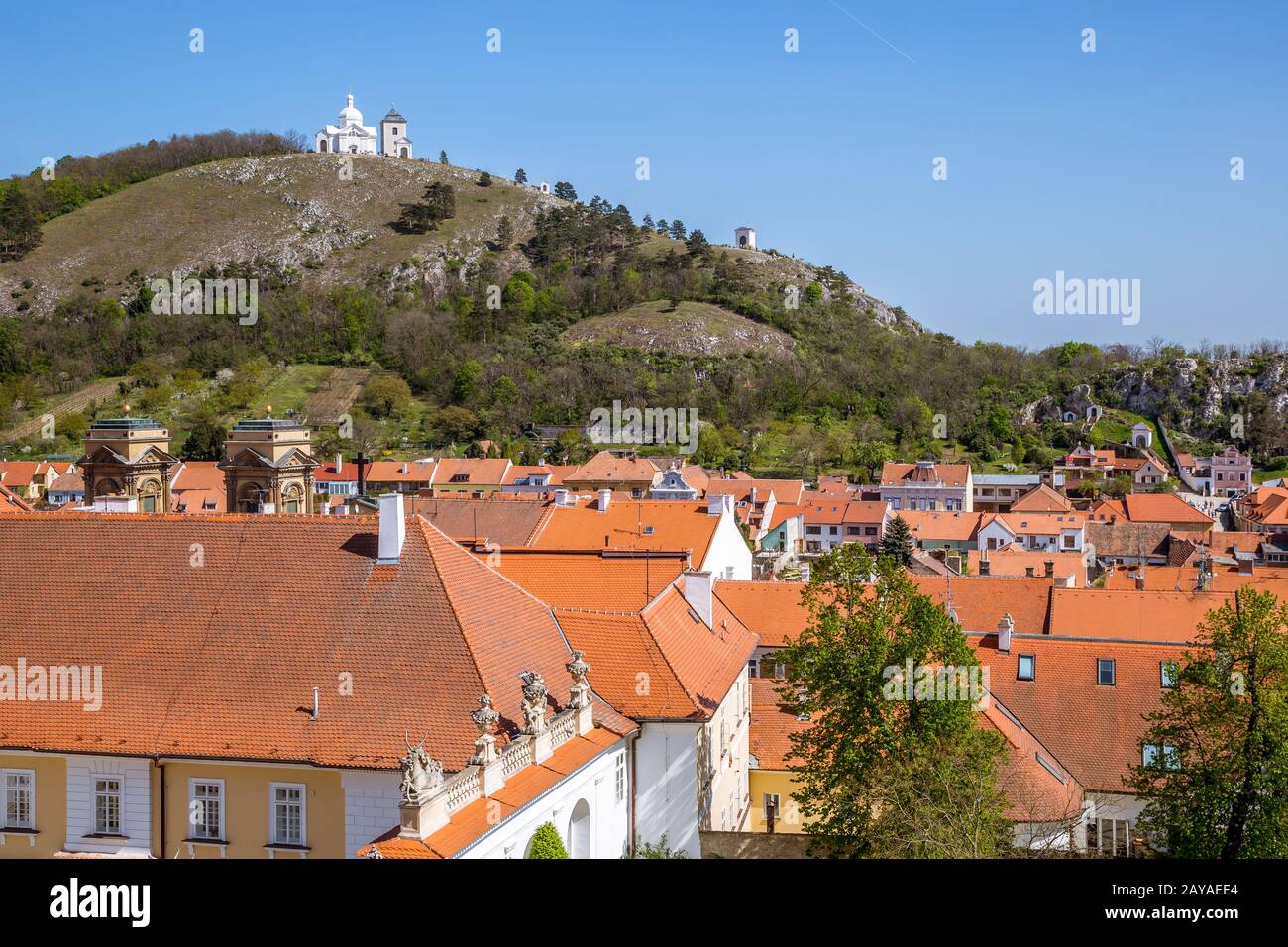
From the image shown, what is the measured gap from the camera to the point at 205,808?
14492 millimetres

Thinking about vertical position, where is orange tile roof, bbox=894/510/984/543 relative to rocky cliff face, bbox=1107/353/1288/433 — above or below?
below

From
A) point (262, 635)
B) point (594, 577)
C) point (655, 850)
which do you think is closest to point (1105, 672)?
point (594, 577)

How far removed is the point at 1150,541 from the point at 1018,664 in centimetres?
4931

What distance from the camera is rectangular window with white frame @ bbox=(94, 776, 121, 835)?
1463cm

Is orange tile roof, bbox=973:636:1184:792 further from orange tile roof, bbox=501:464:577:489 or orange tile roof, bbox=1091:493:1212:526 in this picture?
orange tile roof, bbox=501:464:577:489

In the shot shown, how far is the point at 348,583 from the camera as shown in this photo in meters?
16.0

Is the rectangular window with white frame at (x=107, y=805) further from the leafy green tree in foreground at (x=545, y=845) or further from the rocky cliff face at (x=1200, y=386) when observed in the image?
the rocky cliff face at (x=1200, y=386)

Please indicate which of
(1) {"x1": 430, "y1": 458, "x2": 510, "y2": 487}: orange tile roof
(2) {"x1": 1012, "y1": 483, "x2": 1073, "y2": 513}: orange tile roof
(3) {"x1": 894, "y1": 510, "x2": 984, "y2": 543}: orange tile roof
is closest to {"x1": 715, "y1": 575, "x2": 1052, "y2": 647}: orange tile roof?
(3) {"x1": 894, "y1": 510, "x2": 984, "y2": 543}: orange tile roof

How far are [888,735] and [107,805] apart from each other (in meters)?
10.4

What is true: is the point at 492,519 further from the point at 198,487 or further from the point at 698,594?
the point at 198,487

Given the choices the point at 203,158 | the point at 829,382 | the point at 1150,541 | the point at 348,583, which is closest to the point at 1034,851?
the point at 348,583

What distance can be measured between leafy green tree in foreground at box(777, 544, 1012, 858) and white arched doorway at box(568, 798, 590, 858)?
11.4ft
